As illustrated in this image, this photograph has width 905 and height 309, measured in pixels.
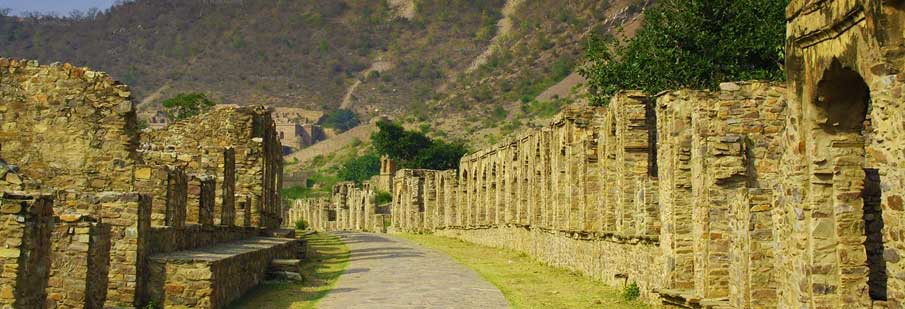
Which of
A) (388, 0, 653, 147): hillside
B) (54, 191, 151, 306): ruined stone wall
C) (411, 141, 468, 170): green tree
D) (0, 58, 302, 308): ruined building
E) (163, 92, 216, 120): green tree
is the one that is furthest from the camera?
(388, 0, 653, 147): hillside

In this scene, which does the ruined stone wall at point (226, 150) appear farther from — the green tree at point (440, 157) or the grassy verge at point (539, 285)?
the green tree at point (440, 157)

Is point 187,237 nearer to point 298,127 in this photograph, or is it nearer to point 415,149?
point 415,149

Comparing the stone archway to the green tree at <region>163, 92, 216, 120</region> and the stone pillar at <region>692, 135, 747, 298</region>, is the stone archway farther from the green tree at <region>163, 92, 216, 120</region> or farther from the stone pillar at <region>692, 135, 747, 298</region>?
the green tree at <region>163, 92, 216, 120</region>

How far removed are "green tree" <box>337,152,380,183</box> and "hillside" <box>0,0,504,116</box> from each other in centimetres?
3571

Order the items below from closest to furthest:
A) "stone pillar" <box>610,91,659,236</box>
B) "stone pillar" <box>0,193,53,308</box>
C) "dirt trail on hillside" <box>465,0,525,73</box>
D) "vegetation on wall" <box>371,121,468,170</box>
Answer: "stone pillar" <box>0,193,53,308</box> → "stone pillar" <box>610,91,659,236</box> → "vegetation on wall" <box>371,121,468,170</box> → "dirt trail on hillside" <box>465,0,525,73</box>

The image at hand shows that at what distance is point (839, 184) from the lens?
9773 mm

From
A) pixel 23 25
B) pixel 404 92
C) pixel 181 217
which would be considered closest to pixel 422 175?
pixel 181 217

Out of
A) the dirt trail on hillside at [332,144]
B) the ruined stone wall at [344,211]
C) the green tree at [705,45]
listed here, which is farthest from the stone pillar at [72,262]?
the dirt trail on hillside at [332,144]

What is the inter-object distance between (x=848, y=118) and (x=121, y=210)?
8106mm

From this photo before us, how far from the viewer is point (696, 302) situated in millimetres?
13484

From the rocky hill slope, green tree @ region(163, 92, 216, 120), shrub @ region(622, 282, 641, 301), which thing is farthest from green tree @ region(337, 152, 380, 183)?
shrub @ region(622, 282, 641, 301)

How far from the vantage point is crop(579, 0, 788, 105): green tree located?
29.3 m

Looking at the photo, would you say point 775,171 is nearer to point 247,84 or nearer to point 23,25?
point 247,84

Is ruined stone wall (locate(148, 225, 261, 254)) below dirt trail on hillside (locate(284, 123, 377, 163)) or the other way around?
below
